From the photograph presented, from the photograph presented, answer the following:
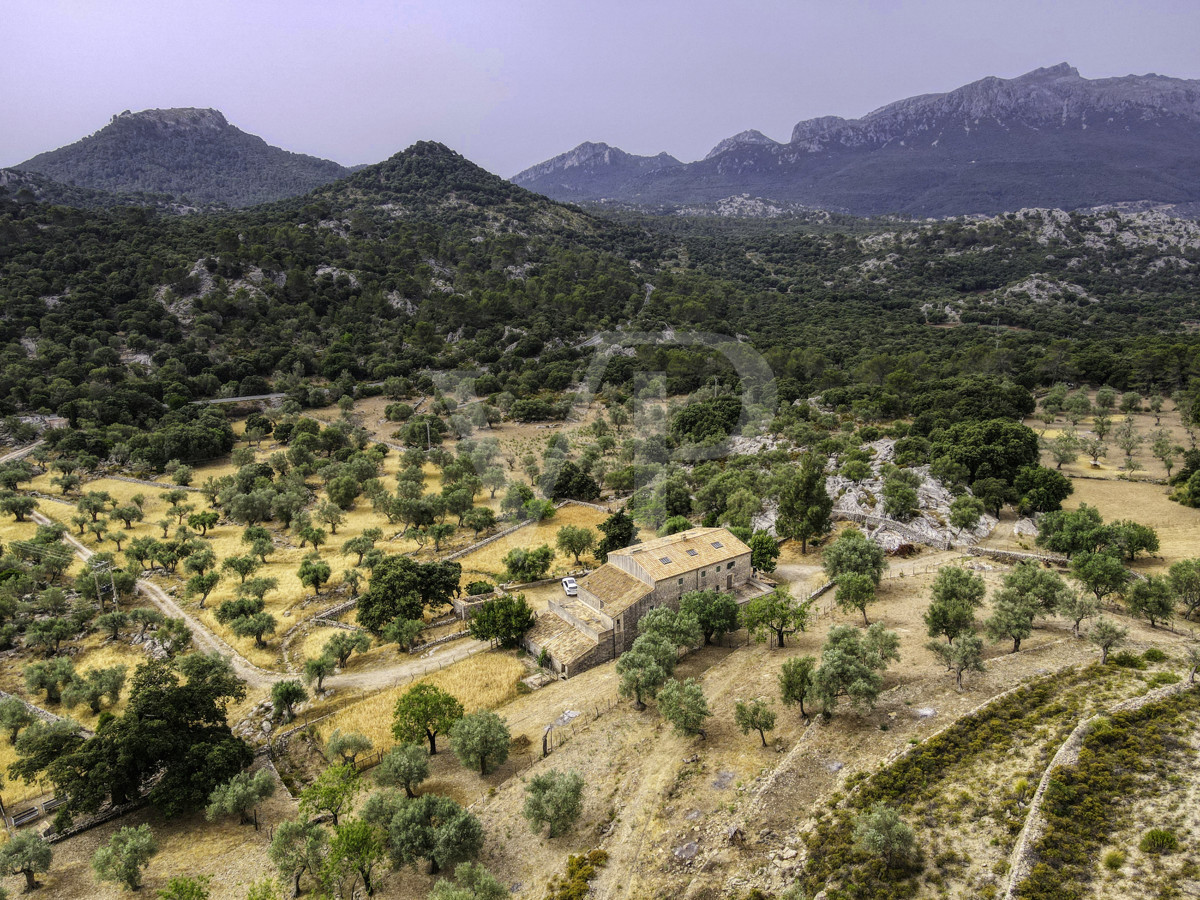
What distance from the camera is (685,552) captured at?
116 feet

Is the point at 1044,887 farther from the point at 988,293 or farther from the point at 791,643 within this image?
the point at 988,293

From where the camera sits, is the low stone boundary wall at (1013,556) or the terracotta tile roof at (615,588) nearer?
the terracotta tile roof at (615,588)

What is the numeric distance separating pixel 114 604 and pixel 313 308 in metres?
78.1

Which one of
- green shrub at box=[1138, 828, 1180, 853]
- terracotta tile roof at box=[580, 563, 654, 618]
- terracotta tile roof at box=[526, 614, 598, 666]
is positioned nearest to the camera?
green shrub at box=[1138, 828, 1180, 853]

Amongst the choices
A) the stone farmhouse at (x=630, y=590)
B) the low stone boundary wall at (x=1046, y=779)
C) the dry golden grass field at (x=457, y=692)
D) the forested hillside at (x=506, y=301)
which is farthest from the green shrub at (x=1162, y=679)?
the forested hillside at (x=506, y=301)

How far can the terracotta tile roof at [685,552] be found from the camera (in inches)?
1336

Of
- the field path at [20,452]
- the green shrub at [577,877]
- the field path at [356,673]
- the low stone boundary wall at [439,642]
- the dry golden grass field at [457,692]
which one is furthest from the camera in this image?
the field path at [20,452]

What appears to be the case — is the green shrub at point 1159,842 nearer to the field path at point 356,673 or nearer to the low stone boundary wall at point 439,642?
the field path at point 356,673

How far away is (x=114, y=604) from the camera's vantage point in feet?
120

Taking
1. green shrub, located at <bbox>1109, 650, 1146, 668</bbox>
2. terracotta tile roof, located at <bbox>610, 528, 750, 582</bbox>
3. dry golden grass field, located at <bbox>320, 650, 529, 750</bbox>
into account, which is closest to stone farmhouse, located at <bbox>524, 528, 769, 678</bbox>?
terracotta tile roof, located at <bbox>610, 528, 750, 582</bbox>

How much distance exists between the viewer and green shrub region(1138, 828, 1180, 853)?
14117 mm

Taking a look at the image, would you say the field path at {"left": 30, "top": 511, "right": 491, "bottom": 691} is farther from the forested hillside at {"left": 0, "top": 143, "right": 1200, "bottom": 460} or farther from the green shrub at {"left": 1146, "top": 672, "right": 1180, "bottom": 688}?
the forested hillside at {"left": 0, "top": 143, "right": 1200, "bottom": 460}

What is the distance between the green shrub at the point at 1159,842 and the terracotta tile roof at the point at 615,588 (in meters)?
21.2

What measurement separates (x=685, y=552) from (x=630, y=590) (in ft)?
14.0
